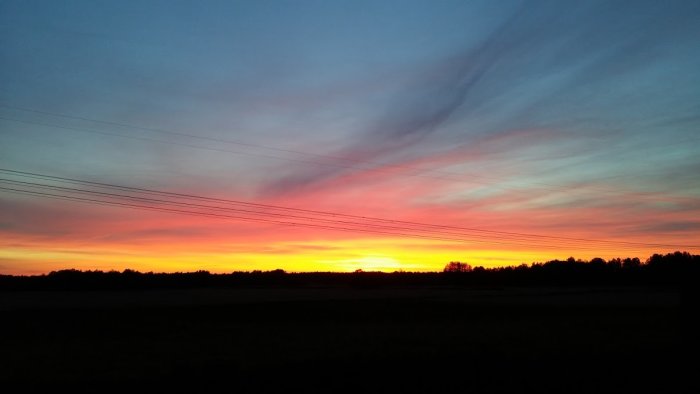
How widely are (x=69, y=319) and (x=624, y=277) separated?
454 ft

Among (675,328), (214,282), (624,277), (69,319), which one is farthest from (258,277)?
(675,328)

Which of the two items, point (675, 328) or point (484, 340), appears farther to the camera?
Answer: point (675, 328)

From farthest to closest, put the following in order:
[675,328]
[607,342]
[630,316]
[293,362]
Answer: [630,316] < [675,328] < [607,342] < [293,362]

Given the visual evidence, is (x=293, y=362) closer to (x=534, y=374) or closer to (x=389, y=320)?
(x=534, y=374)

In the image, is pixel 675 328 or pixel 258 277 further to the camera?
pixel 258 277

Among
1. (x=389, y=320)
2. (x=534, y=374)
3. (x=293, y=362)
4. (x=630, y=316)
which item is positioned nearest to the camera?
(x=534, y=374)

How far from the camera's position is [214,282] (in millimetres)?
Answer: 143125

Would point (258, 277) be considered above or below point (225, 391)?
above

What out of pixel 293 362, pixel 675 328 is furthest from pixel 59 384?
pixel 675 328

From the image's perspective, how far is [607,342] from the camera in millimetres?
26156

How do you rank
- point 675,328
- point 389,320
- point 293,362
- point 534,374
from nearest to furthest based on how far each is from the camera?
point 534,374 → point 293,362 → point 675,328 → point 389,320

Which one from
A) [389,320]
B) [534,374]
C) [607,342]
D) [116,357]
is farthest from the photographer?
[389,320]

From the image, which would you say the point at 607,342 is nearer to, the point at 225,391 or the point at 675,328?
the point at 675,328

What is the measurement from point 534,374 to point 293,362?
8949mm
